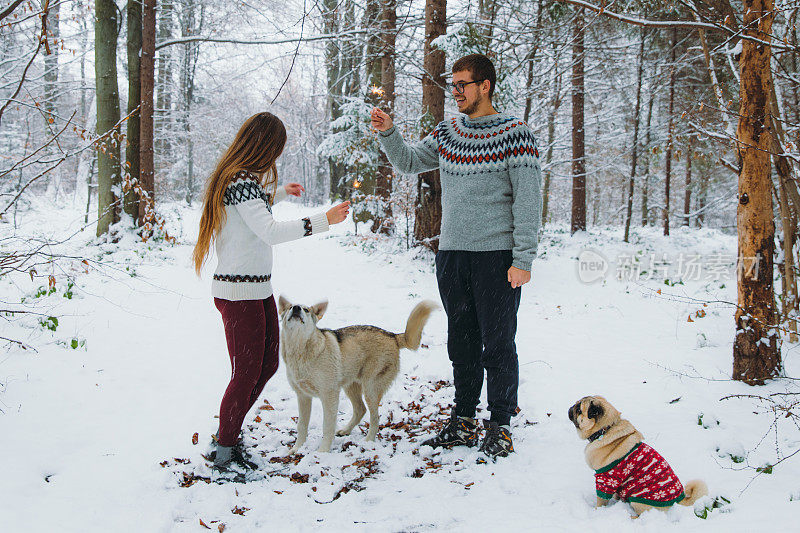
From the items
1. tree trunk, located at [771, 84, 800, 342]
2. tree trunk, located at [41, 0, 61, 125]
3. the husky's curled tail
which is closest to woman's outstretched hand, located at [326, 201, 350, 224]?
the husky's curled tail

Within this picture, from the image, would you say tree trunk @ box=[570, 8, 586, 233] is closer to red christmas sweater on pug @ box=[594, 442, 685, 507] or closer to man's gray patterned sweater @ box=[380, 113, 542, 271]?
man's gray patterned sweater @ box=[380, 113, 542, 271]

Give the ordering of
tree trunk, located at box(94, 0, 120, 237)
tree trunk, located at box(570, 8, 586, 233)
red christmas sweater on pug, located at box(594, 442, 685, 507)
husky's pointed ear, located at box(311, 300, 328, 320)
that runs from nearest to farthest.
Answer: red christmas sweater on pug, located at box(594, 442, 685, 507) → husky's pointed ear, located at box(311, 300, 328, 320) → tree trunk, located at box(94, 0, 120, 237) → tree trunk, located at box(570, 8, 586, 233)

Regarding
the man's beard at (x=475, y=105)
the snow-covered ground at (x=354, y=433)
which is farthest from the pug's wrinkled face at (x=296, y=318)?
the man's beard at (x=475, y=105)

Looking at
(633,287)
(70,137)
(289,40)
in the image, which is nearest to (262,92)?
(70,137)

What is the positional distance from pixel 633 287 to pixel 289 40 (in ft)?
26.9

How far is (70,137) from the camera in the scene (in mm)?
18172

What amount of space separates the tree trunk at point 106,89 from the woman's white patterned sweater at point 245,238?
26.4 ft

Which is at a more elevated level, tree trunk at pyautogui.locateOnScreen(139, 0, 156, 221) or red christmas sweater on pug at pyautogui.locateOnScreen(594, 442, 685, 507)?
tree trunk at pyautogui.locateOnScreen(139, 0, 156, 221)

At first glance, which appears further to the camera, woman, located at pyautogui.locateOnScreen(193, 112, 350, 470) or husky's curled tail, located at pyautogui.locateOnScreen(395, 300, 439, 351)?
husky's curled tail, located at pyautogui.locateOnScreen(395, 300, 439, 351)

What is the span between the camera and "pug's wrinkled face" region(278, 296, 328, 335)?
3289mm

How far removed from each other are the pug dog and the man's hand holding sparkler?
2227 mm

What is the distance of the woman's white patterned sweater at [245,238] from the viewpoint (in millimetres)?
2729

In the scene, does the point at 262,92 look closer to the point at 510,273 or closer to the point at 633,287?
the point at 633,287

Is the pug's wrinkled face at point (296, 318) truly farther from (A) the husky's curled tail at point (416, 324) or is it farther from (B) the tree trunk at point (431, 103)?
(B) the tree trunk at point (431, 103)
